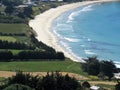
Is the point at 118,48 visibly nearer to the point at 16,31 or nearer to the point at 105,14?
the point at 16,31

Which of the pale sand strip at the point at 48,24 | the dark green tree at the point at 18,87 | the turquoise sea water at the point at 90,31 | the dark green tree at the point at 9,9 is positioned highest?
the dark green tree at the point at 18,87

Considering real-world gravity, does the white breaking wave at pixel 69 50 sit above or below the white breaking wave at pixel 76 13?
above

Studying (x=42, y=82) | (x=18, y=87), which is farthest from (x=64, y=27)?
(x=18, y=87)

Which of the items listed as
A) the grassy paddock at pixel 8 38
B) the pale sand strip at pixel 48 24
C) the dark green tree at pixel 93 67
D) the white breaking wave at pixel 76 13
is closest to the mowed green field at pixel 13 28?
the pale sand strip at pixel 48 24

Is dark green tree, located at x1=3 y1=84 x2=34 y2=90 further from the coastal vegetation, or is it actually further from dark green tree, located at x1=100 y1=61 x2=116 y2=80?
dark green tree, located at x1=100 y1=61 x2=116 y2=80

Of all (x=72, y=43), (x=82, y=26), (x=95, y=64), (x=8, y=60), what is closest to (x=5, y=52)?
(x=8, y=60)

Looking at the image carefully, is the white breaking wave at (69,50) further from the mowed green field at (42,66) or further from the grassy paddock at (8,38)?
the grassy paddock at (8,38)
